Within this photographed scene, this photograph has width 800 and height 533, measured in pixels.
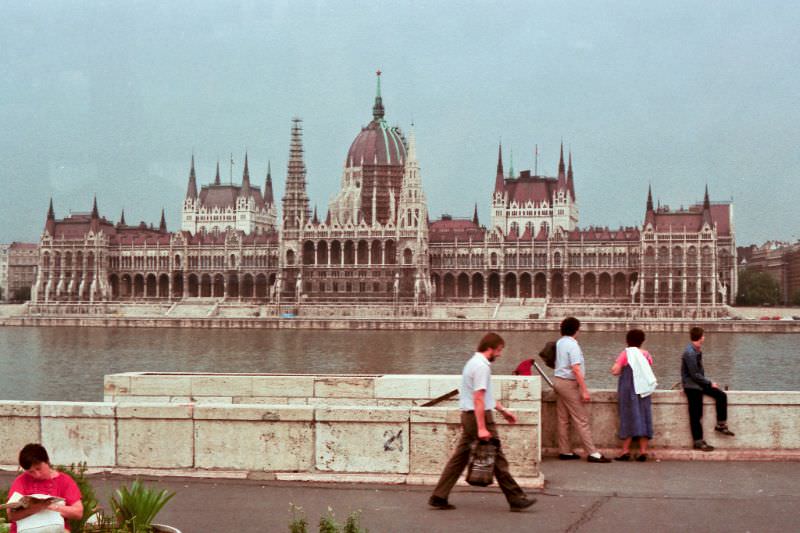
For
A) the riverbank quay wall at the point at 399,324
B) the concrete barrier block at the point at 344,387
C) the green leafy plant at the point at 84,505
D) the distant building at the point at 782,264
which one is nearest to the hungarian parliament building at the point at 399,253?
the riverbank quay wall at the point at 399,324

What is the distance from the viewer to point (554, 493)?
1027 centimetres

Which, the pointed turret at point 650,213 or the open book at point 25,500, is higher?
the pointed turret at point 650,213

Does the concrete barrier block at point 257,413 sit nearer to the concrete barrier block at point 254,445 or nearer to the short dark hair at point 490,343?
the concrete barrier block at point 254,445

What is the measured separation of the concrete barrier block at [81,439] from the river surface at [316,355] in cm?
2188

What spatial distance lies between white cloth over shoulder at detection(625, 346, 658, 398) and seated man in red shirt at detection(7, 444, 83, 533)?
6.74 m

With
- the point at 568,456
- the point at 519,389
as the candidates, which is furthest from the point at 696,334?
the point at 519,389

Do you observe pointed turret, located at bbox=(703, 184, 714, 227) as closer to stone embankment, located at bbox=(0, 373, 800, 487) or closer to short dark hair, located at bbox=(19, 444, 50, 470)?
stone embankment, located at bbox=(0, 373, 800, 487)

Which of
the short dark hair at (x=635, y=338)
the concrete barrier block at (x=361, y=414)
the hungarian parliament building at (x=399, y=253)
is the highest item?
the hungarian parliament building at (x=399, y=253)

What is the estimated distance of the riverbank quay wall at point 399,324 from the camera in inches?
3135

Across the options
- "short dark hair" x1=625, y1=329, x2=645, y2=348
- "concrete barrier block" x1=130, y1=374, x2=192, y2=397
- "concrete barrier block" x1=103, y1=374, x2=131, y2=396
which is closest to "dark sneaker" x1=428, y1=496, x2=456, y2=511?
"short dark hair" x1=625, y1=329, x2=645, y2=348

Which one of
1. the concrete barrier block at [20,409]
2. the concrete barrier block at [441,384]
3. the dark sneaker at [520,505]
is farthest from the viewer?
the concrete barrier block at [441,384]

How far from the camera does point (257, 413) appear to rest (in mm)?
10938

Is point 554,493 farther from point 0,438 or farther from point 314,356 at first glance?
point 314,356

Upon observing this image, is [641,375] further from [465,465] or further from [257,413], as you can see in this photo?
[257,413]
